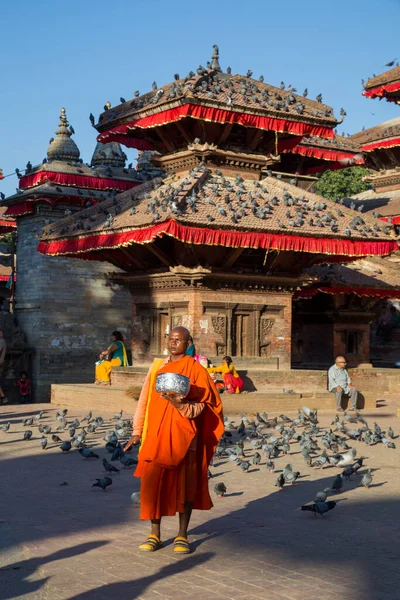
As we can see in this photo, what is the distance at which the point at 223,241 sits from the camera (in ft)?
57.9

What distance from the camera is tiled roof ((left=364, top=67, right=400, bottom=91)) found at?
101 ft

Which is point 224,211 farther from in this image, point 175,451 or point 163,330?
point 175,451

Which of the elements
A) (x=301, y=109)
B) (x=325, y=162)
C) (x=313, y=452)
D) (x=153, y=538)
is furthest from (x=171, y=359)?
(x=325, y=162)

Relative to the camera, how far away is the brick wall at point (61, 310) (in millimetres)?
27688

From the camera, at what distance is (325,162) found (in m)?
31.8

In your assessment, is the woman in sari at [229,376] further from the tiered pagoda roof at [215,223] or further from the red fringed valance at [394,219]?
the red fringed valance at [394,219]

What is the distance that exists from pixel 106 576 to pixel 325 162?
26.9 metres

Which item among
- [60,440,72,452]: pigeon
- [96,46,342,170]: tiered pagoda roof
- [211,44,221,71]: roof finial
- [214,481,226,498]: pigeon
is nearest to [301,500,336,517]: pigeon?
[214,481,226,498]: pigeon

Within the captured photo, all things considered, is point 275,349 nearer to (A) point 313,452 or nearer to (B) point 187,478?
(A) point 313,452

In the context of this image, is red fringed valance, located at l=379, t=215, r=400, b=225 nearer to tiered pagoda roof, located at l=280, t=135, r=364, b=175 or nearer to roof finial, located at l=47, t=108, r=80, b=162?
tiered pagoda roof, located at l=280, t=135, r=364, b=175

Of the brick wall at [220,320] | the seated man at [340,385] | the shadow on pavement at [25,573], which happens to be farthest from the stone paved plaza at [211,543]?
the brick wall at [220,320]

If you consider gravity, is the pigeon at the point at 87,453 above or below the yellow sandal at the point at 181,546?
above

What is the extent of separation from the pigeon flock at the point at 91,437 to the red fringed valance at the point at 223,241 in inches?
148

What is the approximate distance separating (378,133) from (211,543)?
91.0 ft
